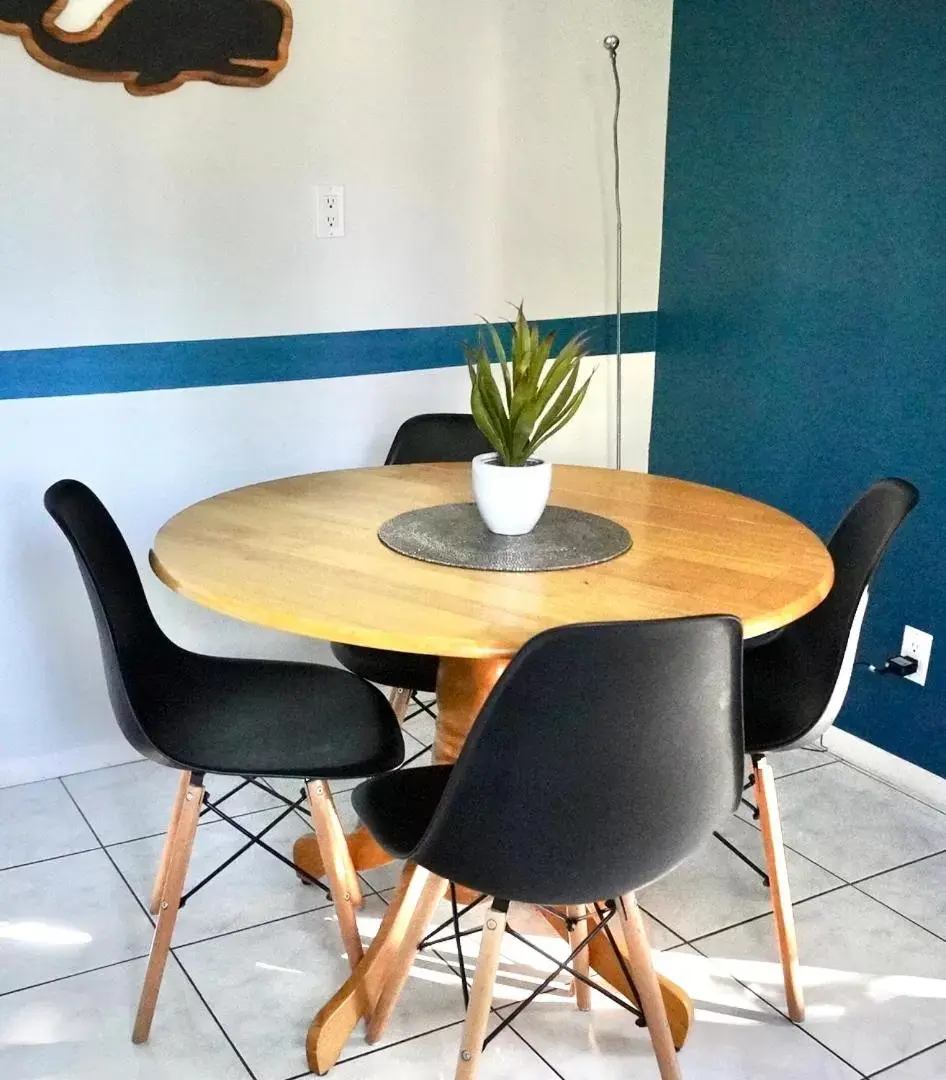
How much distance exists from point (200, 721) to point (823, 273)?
1.80 meters

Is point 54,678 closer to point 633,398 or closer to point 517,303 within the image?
point 517,303

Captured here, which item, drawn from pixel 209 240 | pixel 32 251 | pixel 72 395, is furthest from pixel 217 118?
pixel 72 395

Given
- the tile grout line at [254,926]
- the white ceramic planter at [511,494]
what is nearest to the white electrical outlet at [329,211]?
the white ceramic planter at [511,494]

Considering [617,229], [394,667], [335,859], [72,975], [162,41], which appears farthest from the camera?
[617,229]

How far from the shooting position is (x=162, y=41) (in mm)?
2490

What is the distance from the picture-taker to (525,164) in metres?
3.04

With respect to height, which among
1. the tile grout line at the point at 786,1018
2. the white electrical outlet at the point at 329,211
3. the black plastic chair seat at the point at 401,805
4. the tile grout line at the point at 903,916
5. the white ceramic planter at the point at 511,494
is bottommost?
the tile grout line at the point at 903,916

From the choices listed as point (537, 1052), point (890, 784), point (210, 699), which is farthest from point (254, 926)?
point (890, 784)

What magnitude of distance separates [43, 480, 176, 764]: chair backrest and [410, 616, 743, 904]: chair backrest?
0.56 m

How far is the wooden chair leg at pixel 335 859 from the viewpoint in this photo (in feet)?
6.08

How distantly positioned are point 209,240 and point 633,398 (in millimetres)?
1304

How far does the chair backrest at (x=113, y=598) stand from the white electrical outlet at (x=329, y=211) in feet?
3.69

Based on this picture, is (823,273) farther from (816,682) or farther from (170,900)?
(170,900)

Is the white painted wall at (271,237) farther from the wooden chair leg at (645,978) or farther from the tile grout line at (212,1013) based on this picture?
the wooden chair leg at (645,978)
